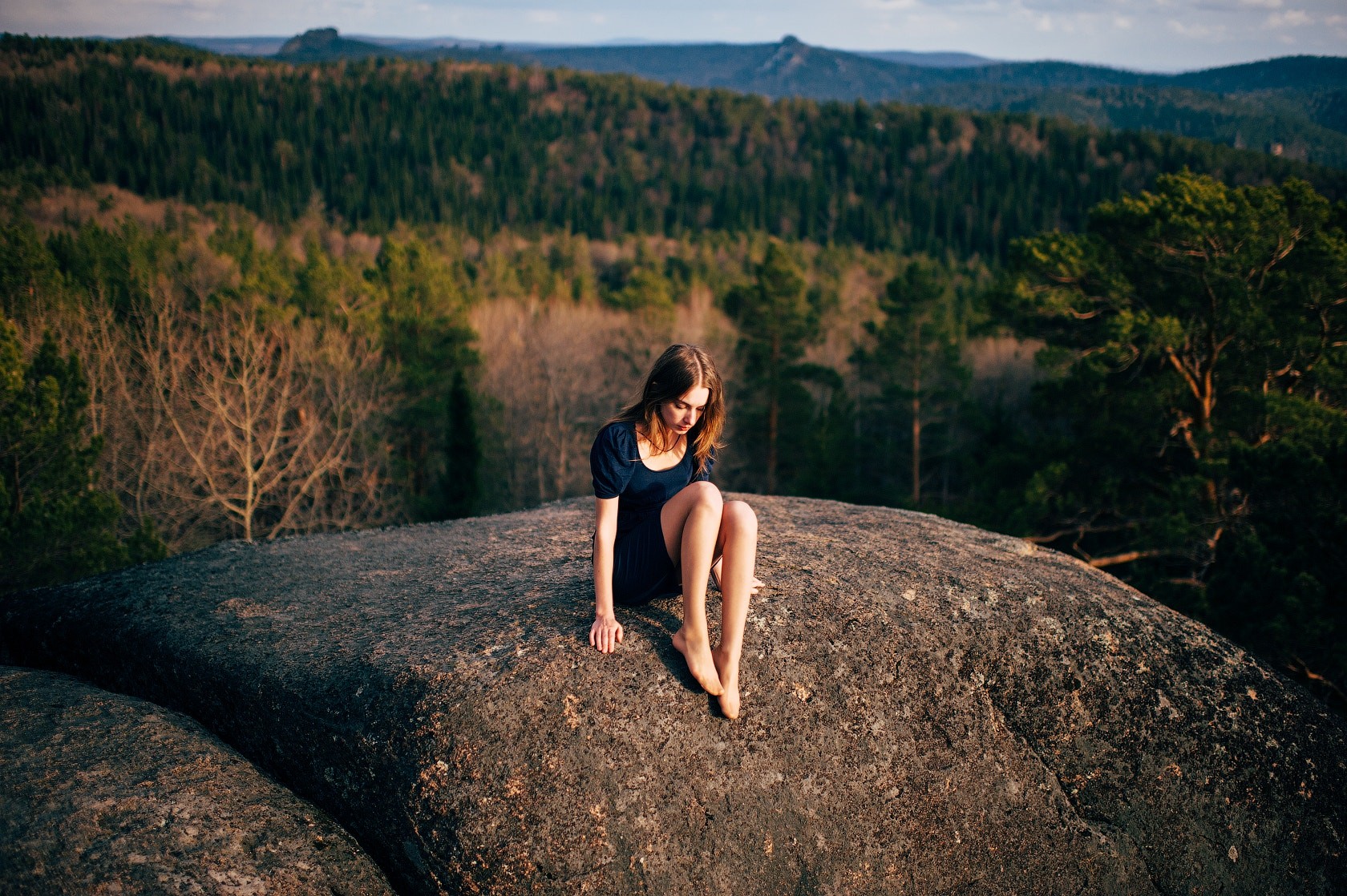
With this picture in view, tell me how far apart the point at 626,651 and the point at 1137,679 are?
11.3 ft

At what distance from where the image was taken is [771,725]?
16.5 feet

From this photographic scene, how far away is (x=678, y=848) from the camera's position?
4.61 meters

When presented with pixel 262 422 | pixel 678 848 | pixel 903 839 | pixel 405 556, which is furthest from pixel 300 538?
pixel 262 422

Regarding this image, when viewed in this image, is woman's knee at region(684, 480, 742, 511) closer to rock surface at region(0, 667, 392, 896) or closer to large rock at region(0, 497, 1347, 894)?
large rock at region(0, 497, 1347, 894)

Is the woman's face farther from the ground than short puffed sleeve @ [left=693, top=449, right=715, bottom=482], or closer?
farther from the ground

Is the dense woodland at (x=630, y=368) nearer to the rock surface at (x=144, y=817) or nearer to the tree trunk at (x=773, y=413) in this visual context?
the tree trunk at (x=773, y=413)

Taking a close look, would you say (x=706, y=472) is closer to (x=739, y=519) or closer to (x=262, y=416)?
(x=739, y=519)

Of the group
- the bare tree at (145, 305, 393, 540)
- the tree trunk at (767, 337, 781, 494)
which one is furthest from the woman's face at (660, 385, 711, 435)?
the tree trunk at (767, 337, 781, 494)

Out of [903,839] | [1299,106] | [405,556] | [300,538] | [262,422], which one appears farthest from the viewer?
[1299,106]

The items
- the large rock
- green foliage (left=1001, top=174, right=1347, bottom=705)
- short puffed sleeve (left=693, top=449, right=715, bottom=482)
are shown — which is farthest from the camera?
green foliage (left=1001, top=174, right=1347, bottom=705)

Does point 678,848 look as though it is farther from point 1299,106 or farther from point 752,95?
Answer: point 752,95

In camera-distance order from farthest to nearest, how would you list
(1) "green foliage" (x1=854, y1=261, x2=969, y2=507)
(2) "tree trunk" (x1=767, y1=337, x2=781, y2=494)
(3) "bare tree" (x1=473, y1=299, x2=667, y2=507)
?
(3) "bare tree" (x1=473, y1=299, x2=667, y2=507), (2) "tree trunk" (x1=767, y1=337, x2=781, y2=494), (1) "green foliage" (x1=854, y1=261, x2=969, y2=507)

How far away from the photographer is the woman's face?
4.79 m

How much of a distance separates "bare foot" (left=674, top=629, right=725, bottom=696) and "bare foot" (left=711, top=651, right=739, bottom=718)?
0.03 m
